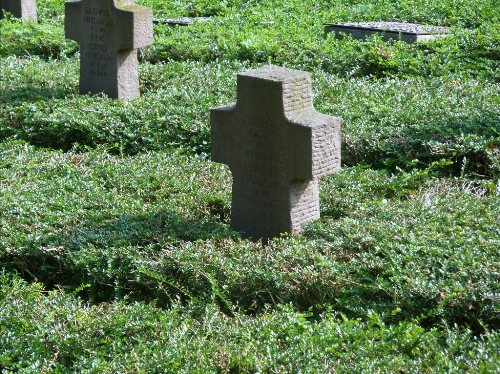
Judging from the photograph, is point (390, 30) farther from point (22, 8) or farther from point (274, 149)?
point (274, 149)

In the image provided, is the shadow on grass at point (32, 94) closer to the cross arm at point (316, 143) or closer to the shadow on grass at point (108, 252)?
the shadow on grass at point (108, 252)

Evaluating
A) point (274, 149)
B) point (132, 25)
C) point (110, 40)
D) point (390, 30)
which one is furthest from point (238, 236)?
point (390, 30)

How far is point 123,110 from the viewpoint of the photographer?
873 centimetres

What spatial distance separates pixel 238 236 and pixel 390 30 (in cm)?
622

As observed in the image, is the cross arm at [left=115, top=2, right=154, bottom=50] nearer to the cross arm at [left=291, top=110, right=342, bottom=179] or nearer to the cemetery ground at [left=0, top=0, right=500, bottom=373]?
the cemetery ground at [left=0, top=0, right=500, bottom=373]

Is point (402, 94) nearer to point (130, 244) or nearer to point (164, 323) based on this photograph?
point (130, 244)

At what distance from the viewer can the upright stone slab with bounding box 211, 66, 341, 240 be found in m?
5.88

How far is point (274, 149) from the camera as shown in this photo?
19.9ft

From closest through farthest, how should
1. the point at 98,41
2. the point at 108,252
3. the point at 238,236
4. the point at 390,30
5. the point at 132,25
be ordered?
the point at 108,252 → the point at 238,236 → the point at 132,25 → the point at 98,41 → the point at 390,30

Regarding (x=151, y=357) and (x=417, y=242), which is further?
(x=417, y=242)

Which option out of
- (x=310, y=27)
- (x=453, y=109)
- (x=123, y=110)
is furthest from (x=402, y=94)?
(x=310, y=27)

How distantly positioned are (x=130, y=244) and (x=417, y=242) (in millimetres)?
1711

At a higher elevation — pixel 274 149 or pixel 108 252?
pixel 274 149

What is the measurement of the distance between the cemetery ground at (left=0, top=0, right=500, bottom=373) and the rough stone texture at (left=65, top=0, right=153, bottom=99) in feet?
1.03
